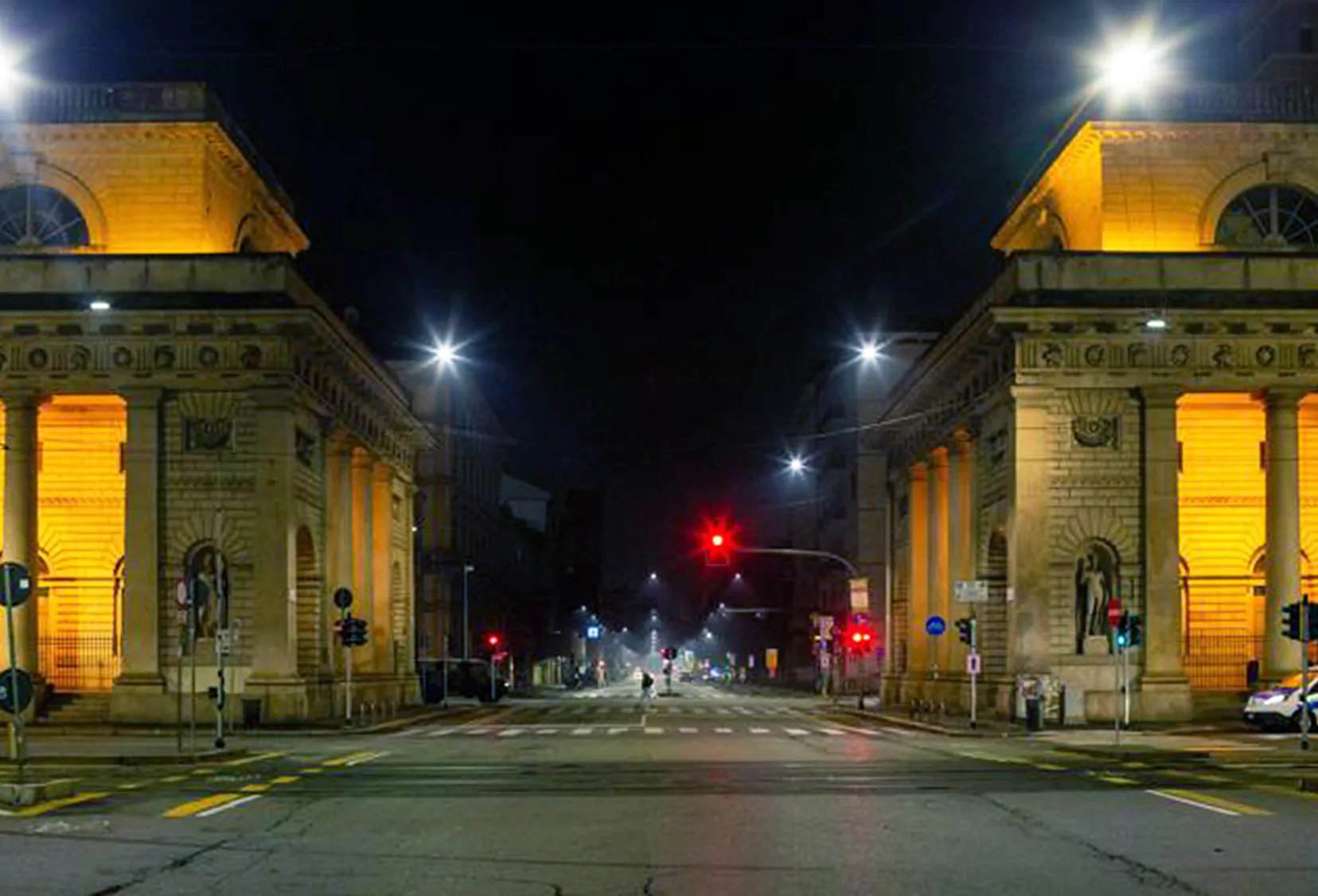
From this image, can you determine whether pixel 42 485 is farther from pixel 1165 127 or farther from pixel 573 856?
pixel 573 856

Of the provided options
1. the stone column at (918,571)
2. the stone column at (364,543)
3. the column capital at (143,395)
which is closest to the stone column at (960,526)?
the stone column at (918,571)

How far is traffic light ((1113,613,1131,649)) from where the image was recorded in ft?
124

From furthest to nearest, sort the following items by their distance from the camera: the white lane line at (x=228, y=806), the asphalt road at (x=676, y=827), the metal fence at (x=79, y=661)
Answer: the metal fence at (x=79, y=661) < the white lane line at (x=228, y=806) < the asphalt road at (x=676, y=827)

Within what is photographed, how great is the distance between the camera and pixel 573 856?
A: 15.5 meters

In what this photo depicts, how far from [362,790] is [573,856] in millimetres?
8289

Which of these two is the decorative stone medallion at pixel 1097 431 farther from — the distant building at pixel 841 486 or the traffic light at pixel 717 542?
the distant building at pixel 841 486

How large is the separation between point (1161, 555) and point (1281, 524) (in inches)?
137

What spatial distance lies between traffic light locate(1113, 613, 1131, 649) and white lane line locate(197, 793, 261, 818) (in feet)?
70.8

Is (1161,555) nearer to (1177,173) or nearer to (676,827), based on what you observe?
(1177,173)

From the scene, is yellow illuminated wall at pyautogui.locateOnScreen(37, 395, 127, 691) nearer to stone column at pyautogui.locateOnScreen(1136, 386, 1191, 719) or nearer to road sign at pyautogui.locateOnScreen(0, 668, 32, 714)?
stone column at pyautogui.locateOnScreen(1136, 386, 1191, 719)

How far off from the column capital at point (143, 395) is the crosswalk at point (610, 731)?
35.5 feet

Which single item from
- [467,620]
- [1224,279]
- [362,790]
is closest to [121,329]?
[362,790]

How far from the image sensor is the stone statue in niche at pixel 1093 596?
147ft

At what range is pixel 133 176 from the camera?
48.9m
